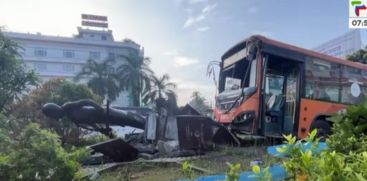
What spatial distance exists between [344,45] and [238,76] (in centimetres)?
1646

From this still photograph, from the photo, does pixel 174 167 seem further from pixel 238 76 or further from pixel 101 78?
pixel 101 78

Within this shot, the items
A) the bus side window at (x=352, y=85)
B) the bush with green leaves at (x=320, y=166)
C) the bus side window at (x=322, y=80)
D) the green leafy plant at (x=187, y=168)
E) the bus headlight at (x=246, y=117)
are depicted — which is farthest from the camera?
the bus side window at (x=352, y=85)

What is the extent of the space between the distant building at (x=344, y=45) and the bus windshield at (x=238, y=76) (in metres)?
12.4

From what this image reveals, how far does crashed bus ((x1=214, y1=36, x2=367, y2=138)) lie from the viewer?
→ 27.5ft

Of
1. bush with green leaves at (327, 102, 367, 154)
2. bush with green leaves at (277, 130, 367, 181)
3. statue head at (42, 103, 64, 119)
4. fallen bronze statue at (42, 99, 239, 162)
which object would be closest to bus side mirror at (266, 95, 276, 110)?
fallen bronze statue at (42, 99, 239, 162)

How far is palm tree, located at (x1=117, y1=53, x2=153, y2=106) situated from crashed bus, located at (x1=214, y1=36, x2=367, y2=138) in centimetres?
3369

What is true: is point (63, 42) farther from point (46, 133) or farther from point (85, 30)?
point (46, 133)

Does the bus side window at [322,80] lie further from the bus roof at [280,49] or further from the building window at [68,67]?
the building window at [68,67]

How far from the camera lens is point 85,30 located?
66000mm

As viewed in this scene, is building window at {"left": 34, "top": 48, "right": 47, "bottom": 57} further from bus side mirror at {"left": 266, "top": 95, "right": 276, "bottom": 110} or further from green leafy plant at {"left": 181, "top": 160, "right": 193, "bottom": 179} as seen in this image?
green leafy plant at {"left": 181, "top": 160, "right": 193, "bottom": 179}

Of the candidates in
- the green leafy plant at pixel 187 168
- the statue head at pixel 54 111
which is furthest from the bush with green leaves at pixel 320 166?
the statue head at pixel 54 111

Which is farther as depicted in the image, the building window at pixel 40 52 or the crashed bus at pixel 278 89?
the building window at pixel 40 52

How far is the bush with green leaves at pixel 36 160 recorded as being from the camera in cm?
318

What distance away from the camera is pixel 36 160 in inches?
127
